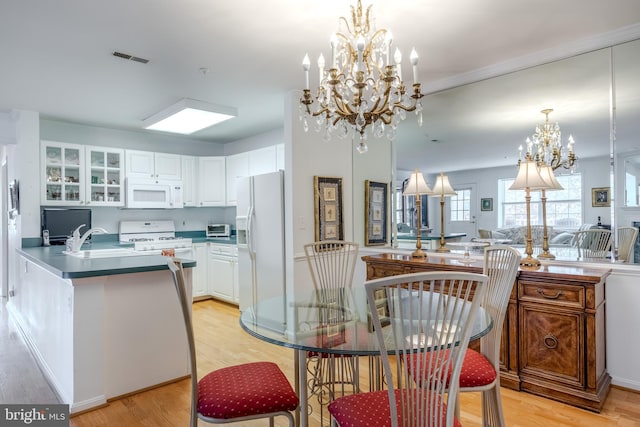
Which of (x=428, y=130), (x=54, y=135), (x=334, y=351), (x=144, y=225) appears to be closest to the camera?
(x=334, y=351)

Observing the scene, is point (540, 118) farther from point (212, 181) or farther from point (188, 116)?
point (212, 181)

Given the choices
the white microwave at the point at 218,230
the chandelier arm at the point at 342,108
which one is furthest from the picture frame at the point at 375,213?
the white microwave at the point at 218,230

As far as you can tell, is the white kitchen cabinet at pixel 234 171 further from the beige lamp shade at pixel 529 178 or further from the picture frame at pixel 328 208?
the beige lamp shade at pixel 529 178

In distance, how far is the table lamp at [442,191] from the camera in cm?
349

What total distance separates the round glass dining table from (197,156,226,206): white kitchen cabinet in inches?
152

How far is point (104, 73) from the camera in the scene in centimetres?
328

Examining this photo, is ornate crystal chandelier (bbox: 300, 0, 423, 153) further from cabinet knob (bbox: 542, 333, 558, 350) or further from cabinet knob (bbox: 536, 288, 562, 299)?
cabinet knob (bbox: 542, 333, 558, 350)

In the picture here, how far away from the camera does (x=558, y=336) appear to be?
8.08 feet

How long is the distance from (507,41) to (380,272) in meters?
2.07

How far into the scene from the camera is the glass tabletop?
1423mm

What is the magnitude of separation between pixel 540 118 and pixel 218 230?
4.64 meters

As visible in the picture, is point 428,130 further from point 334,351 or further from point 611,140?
point 334,351

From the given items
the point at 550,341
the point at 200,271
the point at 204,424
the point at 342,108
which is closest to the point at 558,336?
the point at 550,341

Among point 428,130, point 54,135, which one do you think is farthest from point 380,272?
point 54,135
